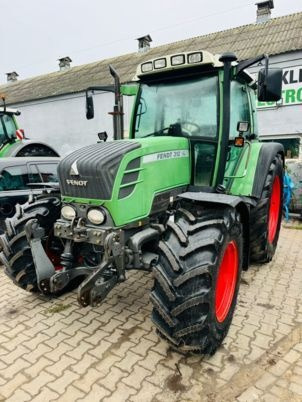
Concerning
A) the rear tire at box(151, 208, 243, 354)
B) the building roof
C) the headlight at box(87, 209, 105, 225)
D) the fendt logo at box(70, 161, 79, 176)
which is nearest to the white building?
the building roof

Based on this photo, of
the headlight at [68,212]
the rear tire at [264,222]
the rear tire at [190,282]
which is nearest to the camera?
the rear tire at [190,282]

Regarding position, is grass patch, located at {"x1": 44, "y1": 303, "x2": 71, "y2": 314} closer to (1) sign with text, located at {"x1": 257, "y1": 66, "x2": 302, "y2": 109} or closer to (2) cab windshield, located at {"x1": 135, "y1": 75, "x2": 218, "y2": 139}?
(2) cab windshield, located at {"x1": 135, "y1": 75, "x2": 218, "y2": 139}

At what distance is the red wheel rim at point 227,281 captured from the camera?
9.43 ft

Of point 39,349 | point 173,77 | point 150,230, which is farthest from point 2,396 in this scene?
point 173,77

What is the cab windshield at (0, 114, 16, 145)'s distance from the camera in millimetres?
7730

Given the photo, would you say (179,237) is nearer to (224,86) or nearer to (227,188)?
(227,188)

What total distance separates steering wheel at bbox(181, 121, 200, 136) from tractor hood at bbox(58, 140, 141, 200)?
2.38 feet

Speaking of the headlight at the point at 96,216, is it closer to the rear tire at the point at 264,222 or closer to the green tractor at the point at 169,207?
the green tractor at the point at 169,207

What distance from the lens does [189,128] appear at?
347cm

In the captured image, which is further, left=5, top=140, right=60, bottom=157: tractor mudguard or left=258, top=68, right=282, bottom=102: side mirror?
left=5, top=140, right=60, bottom=157: tractor mudguard

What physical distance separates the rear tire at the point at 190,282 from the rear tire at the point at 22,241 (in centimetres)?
140

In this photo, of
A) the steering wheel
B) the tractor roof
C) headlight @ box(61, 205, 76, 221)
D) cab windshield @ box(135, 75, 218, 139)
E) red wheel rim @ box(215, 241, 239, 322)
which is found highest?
the tractor roof

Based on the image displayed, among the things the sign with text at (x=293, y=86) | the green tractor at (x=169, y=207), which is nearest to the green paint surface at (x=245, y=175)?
the green tractor at (x=169, y=207)

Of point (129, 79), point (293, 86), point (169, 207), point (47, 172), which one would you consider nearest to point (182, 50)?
point (129, 79)
